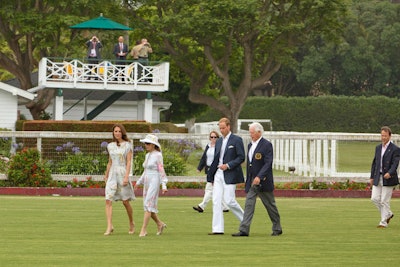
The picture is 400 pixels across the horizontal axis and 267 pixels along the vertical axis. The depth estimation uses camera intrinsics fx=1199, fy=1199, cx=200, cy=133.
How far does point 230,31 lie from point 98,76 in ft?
24.5

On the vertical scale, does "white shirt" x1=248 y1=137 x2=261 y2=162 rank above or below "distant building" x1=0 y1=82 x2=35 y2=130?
below

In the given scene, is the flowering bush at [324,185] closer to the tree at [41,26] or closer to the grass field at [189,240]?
the grass field at [189,240]

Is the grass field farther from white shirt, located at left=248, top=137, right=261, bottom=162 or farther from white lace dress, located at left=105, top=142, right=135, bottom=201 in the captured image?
white shirt, located at left=248, top=137, right=261, bottom=162

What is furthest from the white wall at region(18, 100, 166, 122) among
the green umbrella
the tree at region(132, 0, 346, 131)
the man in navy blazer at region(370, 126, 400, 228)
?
the man in navy blazer at region(370, 126, 400, 228)

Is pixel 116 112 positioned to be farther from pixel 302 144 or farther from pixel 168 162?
pixel 168 162

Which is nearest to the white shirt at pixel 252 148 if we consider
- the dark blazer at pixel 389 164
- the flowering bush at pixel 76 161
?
the dark blazer at pixel 389 164

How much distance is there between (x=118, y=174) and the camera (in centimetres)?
1991

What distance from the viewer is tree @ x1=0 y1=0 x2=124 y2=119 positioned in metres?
55.1

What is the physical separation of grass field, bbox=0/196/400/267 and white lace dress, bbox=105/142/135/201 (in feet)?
2.35

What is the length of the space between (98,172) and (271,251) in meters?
17.4

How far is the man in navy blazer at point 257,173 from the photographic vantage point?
64.3 ft

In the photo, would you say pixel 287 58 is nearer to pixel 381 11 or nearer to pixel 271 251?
pixel 381 11

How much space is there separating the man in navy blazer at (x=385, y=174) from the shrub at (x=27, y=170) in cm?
1310

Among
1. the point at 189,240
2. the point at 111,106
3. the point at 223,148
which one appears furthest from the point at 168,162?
the point at 111,106
